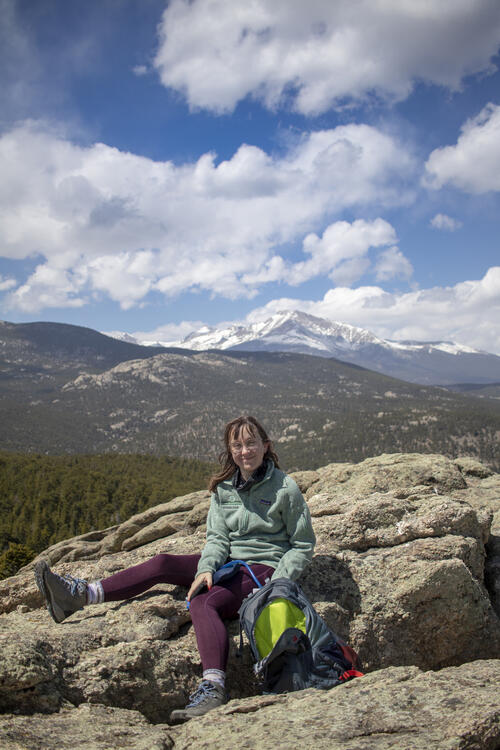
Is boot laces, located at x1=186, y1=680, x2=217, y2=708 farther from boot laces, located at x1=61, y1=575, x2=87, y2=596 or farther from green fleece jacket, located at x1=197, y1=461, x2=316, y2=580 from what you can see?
boot laces, located at x1=61, y1=575, x2=87, y2=596

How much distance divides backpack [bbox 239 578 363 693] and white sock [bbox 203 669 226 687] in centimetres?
45

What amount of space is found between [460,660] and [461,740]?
4.76 meters

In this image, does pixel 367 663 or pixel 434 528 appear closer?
pixel 367 663

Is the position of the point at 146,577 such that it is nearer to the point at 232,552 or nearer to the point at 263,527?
the point at 232,552

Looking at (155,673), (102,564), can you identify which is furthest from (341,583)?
(102,564)

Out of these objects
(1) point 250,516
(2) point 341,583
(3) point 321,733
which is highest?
(1) point 250,516

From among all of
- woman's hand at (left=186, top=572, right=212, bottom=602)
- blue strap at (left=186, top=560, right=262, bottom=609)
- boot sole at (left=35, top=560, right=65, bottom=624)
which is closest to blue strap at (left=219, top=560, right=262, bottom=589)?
blue strap at (left=186, top=560, right=262, bottom=609)

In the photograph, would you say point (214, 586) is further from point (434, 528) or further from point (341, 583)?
point (434, 528)

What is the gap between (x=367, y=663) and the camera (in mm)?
6863

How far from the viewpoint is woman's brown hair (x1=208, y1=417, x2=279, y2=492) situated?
7216 mm

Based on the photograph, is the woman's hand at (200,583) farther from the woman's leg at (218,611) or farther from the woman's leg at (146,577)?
the woman's leg at (146,577)

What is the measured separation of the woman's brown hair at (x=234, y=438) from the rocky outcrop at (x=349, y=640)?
2.17 m

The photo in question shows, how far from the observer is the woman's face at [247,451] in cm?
698

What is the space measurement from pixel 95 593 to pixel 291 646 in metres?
3.30
